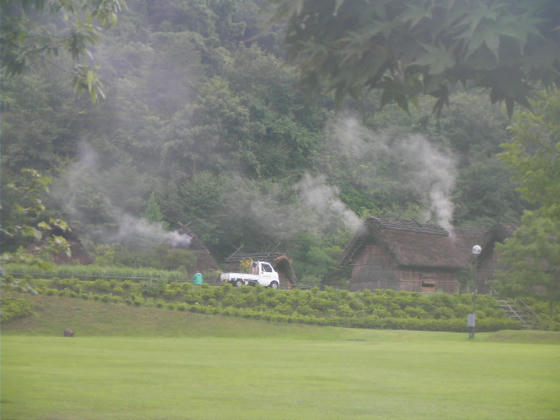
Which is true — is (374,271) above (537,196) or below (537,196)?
below

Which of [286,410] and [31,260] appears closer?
[31,260]

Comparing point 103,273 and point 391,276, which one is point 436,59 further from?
point 391,276

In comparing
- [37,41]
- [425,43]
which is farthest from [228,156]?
[425,43]

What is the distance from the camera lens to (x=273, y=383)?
9258 millimetres

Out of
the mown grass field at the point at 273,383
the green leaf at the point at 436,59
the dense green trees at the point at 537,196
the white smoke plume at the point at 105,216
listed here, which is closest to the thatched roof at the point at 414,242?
the dense green trees at the point at 537,196

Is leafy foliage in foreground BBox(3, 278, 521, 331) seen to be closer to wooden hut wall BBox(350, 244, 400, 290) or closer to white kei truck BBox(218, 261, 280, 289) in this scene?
wooden hut wall BBox(350, 244, 400, 290)

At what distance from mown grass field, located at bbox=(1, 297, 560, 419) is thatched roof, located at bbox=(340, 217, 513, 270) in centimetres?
1917

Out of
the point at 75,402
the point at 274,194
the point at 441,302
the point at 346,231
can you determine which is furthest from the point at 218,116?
the point at 75,402

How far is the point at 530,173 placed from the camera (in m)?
21.8

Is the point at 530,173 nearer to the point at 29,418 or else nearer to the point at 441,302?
the point at 441,302

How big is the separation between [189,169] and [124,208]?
319 inches

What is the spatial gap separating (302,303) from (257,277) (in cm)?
966

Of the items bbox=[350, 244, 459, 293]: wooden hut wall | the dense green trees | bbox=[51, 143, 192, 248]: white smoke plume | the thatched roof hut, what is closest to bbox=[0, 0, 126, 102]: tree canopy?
the dense green trees

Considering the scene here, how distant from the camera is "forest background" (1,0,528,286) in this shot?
4938 cm
